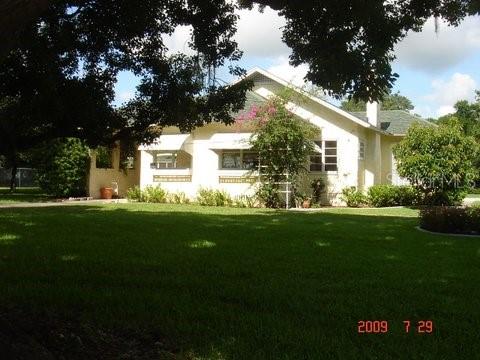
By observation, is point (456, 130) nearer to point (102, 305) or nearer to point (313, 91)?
point (313, 91)

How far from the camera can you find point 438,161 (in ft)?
72.8

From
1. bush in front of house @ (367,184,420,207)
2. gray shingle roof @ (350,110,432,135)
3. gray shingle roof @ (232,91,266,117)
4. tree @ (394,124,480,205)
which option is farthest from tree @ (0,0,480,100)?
gray shingle roof @ (350,110,432,135)

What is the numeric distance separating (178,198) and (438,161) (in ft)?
36.8

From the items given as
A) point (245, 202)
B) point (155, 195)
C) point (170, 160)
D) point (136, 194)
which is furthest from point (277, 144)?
point (136, 194)

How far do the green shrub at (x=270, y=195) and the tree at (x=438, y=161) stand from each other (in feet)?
16.7

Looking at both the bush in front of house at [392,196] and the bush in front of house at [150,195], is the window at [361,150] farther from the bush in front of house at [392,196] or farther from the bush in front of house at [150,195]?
the bush in front of house at [150,195]

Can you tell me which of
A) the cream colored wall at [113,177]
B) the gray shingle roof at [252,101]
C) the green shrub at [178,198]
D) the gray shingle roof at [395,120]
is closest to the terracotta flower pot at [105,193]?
the cream colored wall at [113,177]

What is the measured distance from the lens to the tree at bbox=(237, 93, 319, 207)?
22.1 meters

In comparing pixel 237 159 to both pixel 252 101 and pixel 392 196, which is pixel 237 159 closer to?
pixel 252 101

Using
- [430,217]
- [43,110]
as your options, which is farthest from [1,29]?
[430,217]

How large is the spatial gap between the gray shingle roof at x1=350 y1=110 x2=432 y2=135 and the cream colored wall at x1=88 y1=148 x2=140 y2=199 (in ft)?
40.2

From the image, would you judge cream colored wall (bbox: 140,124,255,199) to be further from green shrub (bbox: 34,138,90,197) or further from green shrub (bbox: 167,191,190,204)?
green shrub (bbox: 34,138,90,197)

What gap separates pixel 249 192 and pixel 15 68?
1629 centimetres

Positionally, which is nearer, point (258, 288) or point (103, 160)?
point (258, 288)
